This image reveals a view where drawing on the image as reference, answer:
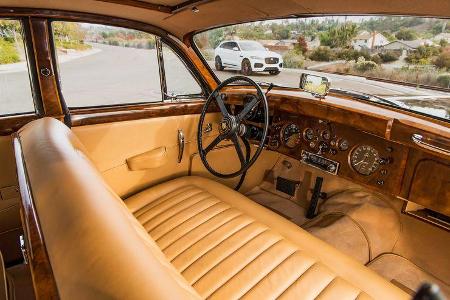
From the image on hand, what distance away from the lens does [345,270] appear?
1.36 meters

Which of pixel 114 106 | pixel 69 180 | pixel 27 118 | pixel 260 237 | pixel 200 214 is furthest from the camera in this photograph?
pixel 114 106

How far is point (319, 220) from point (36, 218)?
2.09m

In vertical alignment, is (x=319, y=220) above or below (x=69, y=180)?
below

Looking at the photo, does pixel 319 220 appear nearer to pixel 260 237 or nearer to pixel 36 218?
pixel 260 237

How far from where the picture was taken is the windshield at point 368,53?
60.5 inches

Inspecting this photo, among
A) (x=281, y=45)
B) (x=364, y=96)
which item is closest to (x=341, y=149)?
(x=364, y=96)

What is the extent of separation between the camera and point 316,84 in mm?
2061

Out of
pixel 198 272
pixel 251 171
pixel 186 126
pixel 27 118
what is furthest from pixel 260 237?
pixel 27 118

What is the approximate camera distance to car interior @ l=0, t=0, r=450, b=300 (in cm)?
78

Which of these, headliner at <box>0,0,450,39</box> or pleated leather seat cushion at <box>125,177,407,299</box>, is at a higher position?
headliner at <box>0,0,450,39</box>

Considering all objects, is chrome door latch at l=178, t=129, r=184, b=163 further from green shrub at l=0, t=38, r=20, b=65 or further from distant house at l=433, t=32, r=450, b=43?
distant house at l=433, t=32, r=450, b=43

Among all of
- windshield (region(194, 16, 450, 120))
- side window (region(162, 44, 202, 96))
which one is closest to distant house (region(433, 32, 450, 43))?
windshield (region(194, 16, 450, 120))

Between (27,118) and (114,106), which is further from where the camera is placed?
(114,106)

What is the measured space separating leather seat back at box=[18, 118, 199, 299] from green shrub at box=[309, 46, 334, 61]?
1812mm
